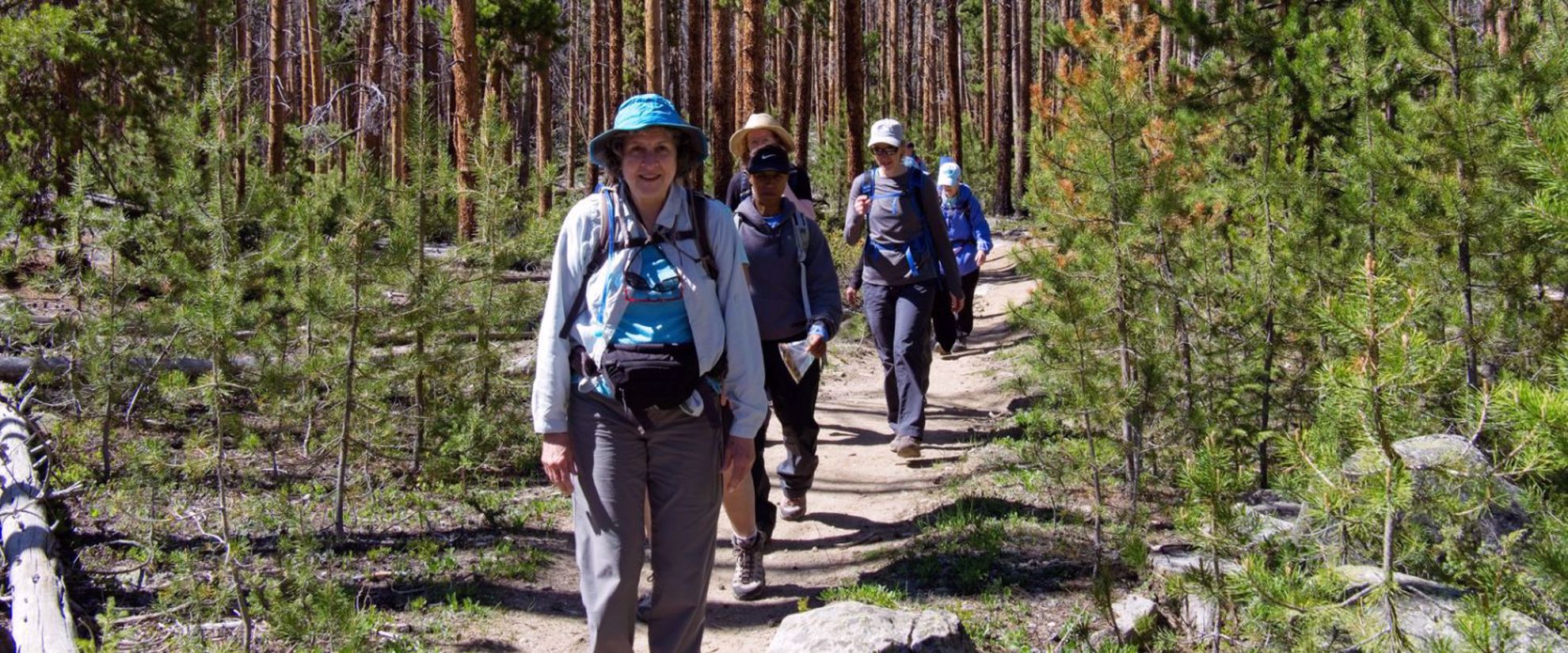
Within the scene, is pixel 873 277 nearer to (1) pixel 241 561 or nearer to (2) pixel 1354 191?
(2) pixel 1354 191

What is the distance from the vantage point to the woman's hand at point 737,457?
11.2ft

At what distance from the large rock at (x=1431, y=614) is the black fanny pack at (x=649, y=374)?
1925 millimetres

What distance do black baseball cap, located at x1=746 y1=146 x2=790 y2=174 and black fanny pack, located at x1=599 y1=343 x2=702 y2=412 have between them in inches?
68.8

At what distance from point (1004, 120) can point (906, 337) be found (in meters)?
20.8

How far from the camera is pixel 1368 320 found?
279cm

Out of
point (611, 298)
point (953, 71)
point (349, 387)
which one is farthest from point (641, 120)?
point (953, 71)

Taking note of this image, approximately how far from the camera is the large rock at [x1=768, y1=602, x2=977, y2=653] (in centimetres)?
363

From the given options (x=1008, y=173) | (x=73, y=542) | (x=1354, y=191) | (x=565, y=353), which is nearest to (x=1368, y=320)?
(x=565, y=353)

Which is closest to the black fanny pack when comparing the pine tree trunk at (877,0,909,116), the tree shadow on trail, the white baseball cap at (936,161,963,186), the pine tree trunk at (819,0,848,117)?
the tree shadow on trail

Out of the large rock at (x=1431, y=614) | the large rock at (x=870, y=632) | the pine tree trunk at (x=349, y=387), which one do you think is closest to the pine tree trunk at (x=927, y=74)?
the pine tree trunk at (x=349, y=387)

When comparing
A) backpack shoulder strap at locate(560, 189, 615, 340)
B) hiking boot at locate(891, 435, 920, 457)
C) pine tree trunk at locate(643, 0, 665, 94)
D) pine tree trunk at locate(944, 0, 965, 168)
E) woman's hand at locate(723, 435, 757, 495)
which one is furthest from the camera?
pine tree trunk at locate(944, 0, 965, 168)

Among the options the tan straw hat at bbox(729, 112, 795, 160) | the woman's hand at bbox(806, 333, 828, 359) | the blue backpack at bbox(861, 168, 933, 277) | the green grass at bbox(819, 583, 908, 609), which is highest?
the tan straw hat at bbox(729, 112, 795, 160)

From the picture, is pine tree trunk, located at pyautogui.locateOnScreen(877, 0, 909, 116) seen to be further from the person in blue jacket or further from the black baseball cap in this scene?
the black baseball cap

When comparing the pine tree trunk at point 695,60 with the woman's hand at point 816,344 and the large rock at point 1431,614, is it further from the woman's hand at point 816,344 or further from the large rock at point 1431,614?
the large rock at point 1431,614
